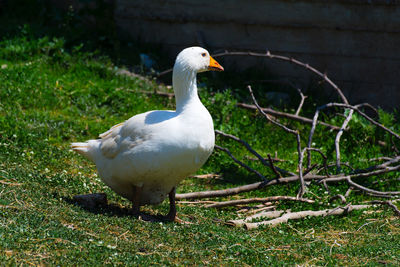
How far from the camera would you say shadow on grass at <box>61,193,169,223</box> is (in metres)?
5.28

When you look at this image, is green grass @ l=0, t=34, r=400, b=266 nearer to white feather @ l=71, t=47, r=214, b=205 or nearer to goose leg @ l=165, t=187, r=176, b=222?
goose leg @ l=165, t=187, r=176, b=222

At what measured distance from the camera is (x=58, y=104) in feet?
28.3

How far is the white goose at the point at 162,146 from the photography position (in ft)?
16.2

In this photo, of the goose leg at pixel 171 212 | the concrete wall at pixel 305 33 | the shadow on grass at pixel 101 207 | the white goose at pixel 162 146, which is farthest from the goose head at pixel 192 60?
the concrete wall at pixel 305 33

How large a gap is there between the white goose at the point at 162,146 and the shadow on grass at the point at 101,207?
0.37 feet

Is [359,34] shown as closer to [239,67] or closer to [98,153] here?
[239,67]

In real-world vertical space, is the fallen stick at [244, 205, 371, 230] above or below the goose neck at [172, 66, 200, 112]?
below

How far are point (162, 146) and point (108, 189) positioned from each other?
5.47ft

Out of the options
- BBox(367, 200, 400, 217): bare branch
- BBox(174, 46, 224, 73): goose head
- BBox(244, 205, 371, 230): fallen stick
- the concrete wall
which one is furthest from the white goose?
the concrete wall

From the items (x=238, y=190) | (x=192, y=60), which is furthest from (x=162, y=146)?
(x=238, y=190)

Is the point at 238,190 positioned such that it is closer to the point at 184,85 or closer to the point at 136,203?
the point at 136,203

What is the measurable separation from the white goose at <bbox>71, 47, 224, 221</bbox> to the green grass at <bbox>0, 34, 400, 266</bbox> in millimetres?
336

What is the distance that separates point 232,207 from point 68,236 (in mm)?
2473

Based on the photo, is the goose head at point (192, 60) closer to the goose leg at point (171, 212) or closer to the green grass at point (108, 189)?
the goose leg at point (171, 212)
